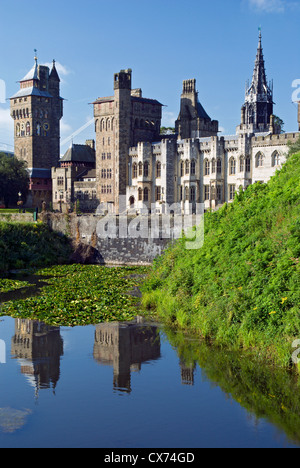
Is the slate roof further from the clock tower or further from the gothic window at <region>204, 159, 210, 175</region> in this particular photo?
the gothic window at <region>204, 159, 210, 175</region>

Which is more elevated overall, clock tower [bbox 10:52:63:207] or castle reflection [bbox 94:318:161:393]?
clock tower [bbox 10:52:63:207]

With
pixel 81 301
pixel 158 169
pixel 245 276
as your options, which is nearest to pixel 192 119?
pixel 158 169

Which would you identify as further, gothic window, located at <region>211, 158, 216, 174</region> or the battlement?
gothic window, located at <region>211, 158, 216, 174</region>

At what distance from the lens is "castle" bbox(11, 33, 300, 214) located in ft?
214

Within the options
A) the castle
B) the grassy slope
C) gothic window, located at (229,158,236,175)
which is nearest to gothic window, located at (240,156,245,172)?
the castle

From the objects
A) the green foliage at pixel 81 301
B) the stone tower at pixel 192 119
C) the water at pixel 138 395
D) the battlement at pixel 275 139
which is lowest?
the water at pixel 138 395

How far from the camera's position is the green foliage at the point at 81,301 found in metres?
25.4

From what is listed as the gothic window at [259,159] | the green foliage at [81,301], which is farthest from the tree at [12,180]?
the green foliage at [81,301]

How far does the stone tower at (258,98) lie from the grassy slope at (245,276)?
63.1 m

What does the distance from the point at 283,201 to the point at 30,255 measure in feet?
90.5

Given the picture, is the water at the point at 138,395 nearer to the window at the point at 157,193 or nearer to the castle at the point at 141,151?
the castle at the point at 141,151

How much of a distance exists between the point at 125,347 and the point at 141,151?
53790mm

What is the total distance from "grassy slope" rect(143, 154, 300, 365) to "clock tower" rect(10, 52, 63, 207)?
64.7 m
